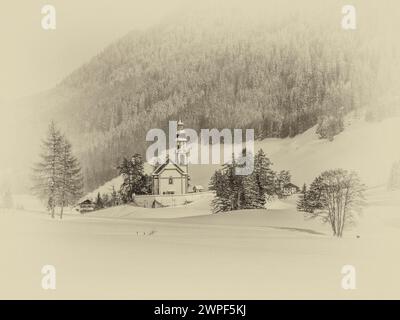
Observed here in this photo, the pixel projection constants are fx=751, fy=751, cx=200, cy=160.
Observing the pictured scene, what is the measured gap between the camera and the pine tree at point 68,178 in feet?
97.9

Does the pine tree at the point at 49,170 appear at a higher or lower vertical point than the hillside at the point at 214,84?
lower

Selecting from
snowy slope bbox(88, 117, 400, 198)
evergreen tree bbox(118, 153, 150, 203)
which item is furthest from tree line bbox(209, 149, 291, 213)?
evergreen tree bbox(118, 153, 150, 203)

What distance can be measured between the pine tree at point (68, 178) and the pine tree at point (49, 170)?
15cm

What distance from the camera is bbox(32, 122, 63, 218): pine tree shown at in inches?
1164

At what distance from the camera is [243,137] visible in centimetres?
3039

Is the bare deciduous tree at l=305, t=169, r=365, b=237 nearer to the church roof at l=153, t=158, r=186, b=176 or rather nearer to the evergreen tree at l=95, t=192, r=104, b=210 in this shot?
the church roof at l=153, t=158, r=186, b=176

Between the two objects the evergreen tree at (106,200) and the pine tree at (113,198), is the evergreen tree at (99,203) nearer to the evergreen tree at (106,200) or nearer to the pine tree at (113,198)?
the evergreen tree at (106,200)

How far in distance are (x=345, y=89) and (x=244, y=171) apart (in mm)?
5087

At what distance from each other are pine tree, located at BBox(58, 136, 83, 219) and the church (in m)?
3.22

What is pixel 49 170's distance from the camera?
3038cm

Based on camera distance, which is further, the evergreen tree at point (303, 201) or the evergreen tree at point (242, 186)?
the evergreen tree at point (242, 186)

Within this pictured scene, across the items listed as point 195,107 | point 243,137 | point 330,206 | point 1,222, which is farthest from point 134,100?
point 330,206

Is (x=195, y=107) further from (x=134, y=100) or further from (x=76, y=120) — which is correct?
(x=76, y=120)

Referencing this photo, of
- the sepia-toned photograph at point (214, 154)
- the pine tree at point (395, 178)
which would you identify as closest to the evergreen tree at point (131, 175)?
the sepia-toned photograph at point (214, 154)
